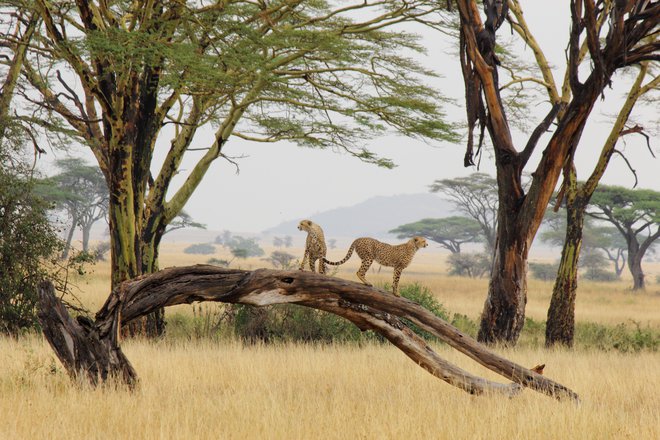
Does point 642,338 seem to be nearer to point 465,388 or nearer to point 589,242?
point 465,388

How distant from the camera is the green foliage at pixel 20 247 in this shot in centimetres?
1152

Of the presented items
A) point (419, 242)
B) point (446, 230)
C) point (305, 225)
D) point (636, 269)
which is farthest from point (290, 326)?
point (446, 230)

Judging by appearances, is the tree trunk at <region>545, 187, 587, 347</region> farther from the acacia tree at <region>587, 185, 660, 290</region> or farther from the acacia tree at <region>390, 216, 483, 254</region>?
the acacia tree at <region>390, 216, 483, 254</region>

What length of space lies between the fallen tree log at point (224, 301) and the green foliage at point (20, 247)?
220 inches

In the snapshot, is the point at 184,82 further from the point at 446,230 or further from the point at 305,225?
the point at 446,230

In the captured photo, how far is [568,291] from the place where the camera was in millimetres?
13414

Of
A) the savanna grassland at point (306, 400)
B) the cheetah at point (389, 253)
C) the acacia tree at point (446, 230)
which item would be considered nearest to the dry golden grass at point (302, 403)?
the savanna grassland at point (306, 400)

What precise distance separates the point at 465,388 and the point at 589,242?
55413 millimetres

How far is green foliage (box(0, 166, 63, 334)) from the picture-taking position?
1152 cm

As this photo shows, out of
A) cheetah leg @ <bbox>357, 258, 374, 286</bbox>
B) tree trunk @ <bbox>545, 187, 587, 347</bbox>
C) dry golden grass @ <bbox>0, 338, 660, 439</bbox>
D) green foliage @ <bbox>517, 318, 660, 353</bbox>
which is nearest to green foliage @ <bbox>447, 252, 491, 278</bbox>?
green foliage @ <bbox>517, 318, 660, 353</bbox>

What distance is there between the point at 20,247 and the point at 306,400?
697 centimetres

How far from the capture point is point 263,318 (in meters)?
12.2

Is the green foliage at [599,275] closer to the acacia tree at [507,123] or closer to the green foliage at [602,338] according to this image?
the green foliage at [602,338]

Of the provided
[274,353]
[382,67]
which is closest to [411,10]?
[382,67]
